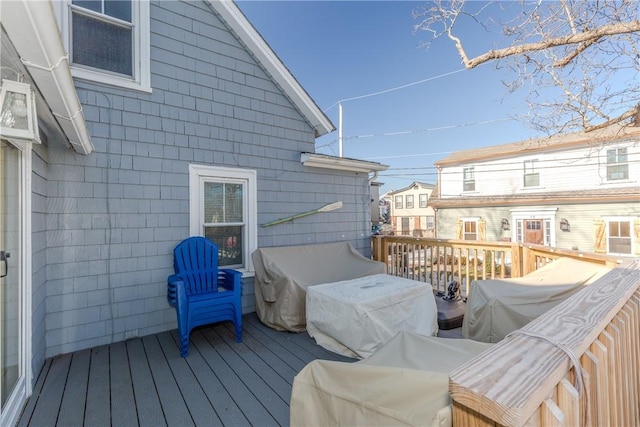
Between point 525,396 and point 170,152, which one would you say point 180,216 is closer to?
point 170,152

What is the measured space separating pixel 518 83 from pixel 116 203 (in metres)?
5.25

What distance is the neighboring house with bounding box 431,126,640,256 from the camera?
377 inches

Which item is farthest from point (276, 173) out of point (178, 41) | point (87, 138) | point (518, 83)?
point (518, 83)

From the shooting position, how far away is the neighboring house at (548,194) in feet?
31.4

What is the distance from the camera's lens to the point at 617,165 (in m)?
9.78

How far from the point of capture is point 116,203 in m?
3.32

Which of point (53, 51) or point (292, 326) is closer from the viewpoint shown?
point (53, 51)

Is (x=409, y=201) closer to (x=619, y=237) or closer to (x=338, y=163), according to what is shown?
(x=619, y=237)

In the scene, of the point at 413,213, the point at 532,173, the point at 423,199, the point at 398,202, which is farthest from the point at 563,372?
the point at 398,202

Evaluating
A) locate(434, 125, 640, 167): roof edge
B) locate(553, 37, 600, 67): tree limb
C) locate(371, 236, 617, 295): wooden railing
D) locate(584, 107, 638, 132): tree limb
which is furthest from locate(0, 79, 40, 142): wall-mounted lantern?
locate(434, 125, 640, 167): roof edge

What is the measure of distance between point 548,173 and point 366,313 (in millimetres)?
11774

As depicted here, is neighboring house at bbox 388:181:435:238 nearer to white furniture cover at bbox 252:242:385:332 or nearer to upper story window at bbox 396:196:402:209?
upper story window at bbox 396:196:402:209

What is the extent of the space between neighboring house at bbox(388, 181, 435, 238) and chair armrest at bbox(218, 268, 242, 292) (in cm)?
2018

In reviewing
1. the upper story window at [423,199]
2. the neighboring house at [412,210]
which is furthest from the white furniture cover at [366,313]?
the upper story window at [423,199]
